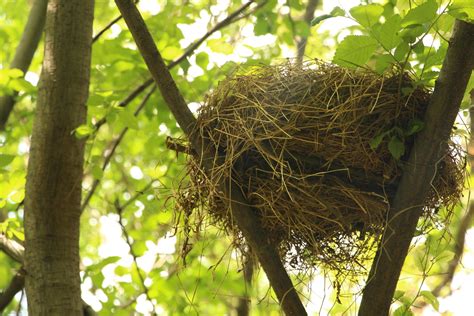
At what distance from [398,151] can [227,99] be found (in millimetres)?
483

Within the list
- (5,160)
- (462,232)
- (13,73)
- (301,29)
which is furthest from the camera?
(301,29)

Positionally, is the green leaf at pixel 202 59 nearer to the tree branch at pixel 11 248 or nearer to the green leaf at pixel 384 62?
the tree branch at pixel 11 248

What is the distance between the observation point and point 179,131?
3.94 metres

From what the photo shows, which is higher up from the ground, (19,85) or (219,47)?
(219,47)

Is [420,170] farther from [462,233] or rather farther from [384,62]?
[462,233]

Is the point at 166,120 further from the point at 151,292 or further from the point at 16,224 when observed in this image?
the point at 16,224

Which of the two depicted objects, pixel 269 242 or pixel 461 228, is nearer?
pixel 269 242

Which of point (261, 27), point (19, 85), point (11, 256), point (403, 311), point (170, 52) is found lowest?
point (403, 311)

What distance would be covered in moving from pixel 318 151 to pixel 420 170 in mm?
256

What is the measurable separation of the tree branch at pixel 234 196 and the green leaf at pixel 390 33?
1.72 feet

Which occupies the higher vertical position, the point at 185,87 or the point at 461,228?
the point at 185,87

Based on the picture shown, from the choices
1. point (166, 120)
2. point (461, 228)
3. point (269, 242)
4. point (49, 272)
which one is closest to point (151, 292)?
point (166, 120)

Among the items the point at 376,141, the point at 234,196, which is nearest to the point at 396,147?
the point at 376,141

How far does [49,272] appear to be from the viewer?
2.21m
